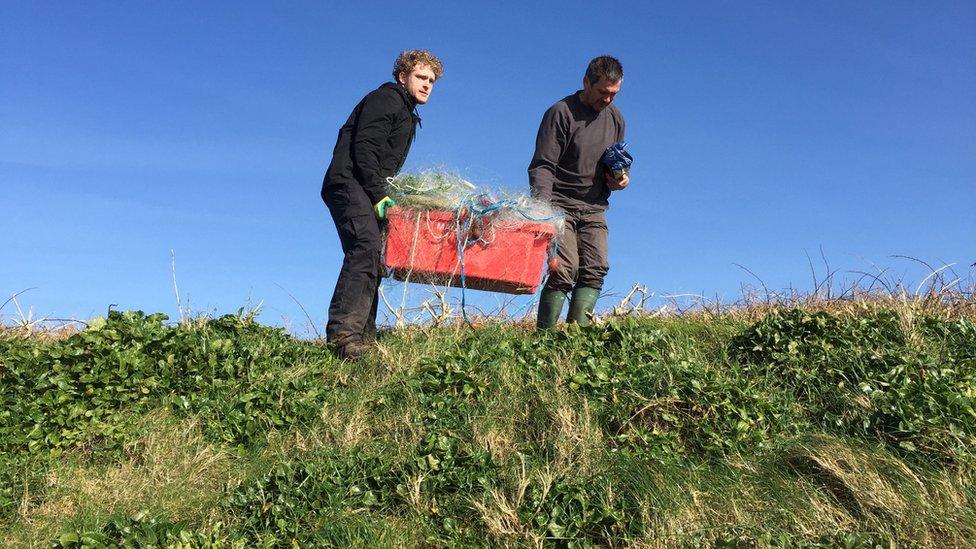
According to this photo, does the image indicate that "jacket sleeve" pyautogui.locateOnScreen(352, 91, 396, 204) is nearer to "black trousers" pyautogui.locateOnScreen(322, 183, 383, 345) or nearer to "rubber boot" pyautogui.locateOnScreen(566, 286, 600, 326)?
"black trousers" pyautogui.locateOnScreen(322, 183, 383, 345)

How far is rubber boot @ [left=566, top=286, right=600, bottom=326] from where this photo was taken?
705cm

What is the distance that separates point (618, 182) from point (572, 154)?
1.51ft

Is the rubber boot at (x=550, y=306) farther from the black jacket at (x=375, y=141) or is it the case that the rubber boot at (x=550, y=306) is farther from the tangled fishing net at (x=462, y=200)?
the black jacket at (x=375, y=141)

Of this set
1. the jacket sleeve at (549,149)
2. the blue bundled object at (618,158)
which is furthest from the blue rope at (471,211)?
the blue bundled object at (618,158)

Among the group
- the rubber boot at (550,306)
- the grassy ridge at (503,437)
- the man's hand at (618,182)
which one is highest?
the man's hand at (618,182)

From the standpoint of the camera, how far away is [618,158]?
22.4 feet

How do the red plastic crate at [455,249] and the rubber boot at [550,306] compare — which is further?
the rubber boot at [550,306]

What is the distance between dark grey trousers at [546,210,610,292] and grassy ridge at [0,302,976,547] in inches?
32.8

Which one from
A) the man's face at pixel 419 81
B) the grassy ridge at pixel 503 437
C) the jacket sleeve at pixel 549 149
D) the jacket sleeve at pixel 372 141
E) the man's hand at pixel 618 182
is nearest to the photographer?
the grassy ridge at pixel 503 437

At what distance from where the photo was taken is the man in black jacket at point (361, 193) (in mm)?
6352

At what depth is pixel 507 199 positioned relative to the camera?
650cm

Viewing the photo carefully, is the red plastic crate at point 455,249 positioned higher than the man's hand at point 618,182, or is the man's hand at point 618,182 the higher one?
the man's hand at point 618,182

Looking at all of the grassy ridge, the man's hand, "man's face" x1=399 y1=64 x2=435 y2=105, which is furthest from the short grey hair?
the grassy ridge

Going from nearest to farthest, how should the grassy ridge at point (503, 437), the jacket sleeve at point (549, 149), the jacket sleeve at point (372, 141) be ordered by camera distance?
the grassy ridge at point (503, 437)
the jacket sleeve at point (372, 141)
the jacket sleeve at point (549, 149)
